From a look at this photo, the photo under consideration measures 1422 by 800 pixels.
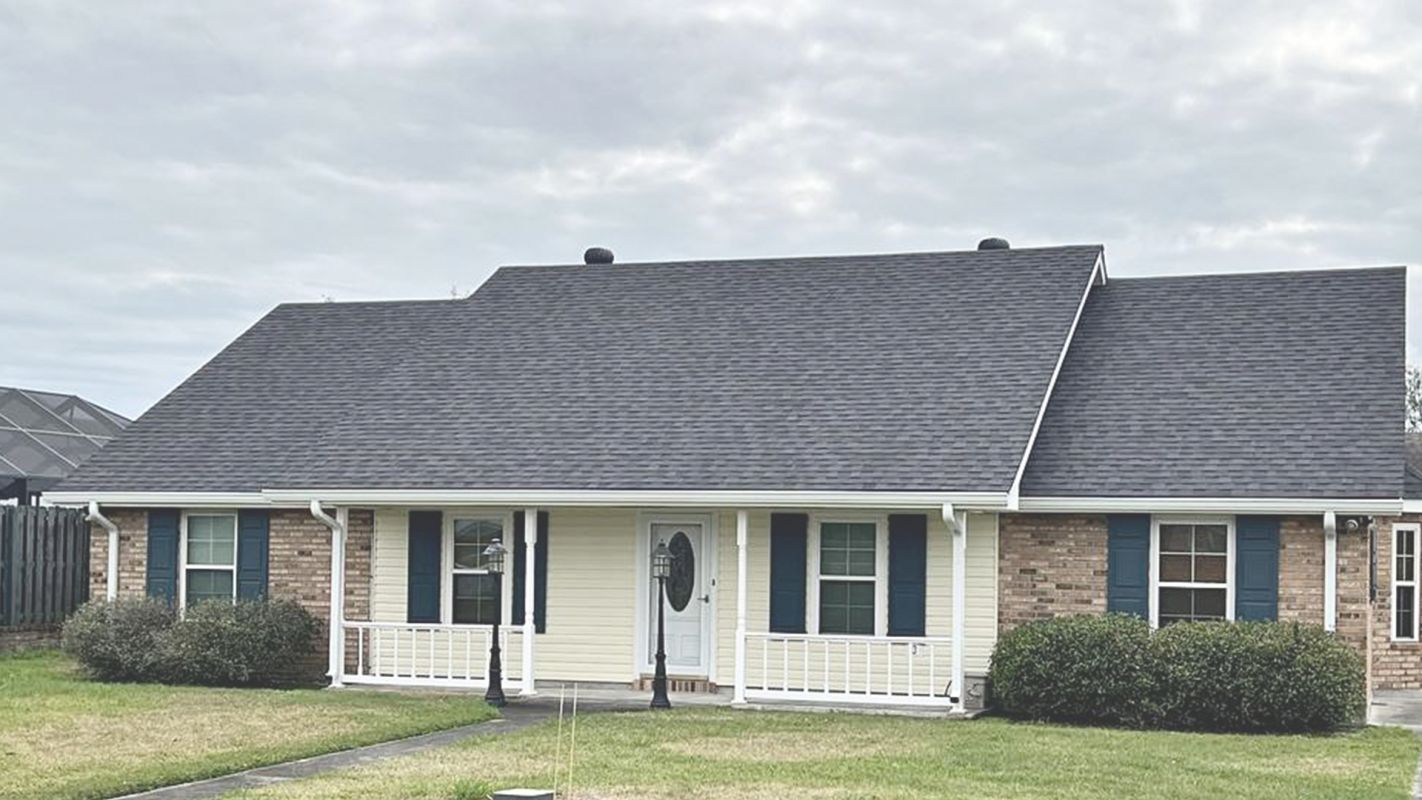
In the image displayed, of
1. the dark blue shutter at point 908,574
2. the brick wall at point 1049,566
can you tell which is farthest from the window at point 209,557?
the brick wall at point 1049,566

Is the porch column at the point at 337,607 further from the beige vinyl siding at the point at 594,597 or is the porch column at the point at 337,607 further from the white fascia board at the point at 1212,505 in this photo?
the white fascia board at the point at 1212,505

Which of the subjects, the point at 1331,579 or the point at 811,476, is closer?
the point at 1331,579

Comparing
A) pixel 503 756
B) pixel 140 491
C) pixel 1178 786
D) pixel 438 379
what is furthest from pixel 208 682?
pixel 1178 786

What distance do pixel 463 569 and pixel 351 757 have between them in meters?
6.99

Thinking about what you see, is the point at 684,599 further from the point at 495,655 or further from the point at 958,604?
the point at 958,604

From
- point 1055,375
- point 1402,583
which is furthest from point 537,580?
point 1402,583

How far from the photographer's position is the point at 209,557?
23.8m

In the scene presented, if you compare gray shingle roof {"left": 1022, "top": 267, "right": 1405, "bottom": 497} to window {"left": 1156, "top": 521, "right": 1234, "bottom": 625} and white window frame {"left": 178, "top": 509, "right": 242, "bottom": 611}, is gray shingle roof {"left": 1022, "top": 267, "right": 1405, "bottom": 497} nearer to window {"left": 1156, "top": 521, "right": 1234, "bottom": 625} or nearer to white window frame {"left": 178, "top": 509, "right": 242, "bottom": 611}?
window {"left": 1156, "top": 521, "right": 1234, "bottom": 625}

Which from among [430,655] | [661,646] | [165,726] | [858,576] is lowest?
[165,726]

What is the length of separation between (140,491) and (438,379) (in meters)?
3.95

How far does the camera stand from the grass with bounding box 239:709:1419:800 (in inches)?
531

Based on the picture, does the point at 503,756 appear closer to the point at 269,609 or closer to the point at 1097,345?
the point at 269,609

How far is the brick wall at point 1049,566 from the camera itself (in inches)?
791

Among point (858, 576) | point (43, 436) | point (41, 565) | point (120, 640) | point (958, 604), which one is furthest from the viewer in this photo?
point (43, 436)
